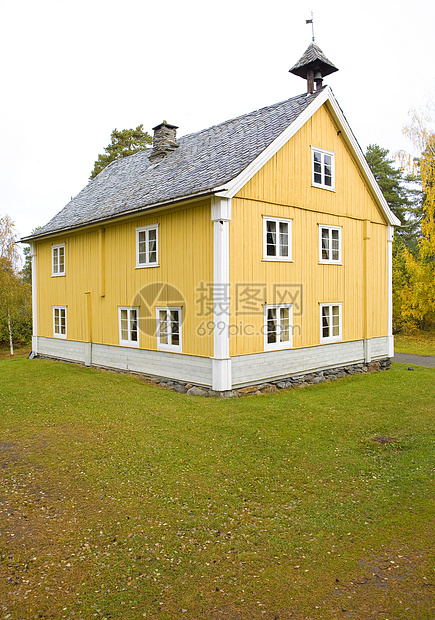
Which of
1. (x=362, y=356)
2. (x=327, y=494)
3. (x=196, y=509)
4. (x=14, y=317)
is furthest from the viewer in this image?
(x=14, y=317)

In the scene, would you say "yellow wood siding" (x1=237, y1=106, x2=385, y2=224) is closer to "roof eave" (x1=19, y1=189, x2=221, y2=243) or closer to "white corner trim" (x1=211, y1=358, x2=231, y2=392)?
"roof eave" (x1=19, y1=189, x2=221, y2=243)

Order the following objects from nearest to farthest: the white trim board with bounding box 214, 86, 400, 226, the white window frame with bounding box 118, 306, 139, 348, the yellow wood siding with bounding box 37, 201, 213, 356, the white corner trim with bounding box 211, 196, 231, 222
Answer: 1. the white corner trim with bounding box 211, 196, 231, 222
2. the white trim board with bounding box 214, 86, 400, 226
3. the yellow wood siding with bounding box 37, 201, 213, 356
4. the white window frame with bounding box 118, 306, 139, 348

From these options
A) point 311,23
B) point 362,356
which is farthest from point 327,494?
point 311,23

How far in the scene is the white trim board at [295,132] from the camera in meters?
12.8

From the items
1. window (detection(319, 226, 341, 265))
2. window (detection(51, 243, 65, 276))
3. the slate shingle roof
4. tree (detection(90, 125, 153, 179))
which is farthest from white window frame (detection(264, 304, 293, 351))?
tree (detection(90, 125, 153, 179))

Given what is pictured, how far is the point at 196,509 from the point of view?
21.5 ft

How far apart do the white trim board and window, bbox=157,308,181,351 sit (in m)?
4.02

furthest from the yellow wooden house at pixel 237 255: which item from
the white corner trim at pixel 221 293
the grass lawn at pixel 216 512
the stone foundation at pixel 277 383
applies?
the grass lawn at pixel 216 512

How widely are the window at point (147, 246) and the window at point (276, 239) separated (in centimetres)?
345

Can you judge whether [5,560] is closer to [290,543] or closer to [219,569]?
[219,569]

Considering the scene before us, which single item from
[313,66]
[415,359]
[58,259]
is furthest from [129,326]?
[415,359]

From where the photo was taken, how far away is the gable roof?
13.4 meters

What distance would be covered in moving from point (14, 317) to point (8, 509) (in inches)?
1097

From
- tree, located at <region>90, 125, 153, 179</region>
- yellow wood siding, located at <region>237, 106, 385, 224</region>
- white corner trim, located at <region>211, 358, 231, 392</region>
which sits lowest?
white corner trim, located at <region>211, 358, 231, 392</region>
